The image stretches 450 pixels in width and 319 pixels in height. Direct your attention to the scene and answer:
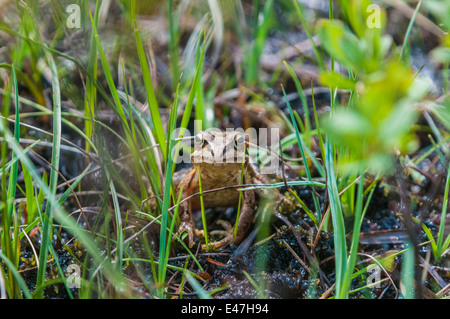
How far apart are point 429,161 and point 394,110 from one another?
5.71 ft

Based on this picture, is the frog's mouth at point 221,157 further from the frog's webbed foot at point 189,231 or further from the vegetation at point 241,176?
the frog's webbed foot at point 189,231

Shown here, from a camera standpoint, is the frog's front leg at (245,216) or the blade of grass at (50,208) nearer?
the blade of grass at (50,208)

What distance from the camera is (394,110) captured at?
74cm

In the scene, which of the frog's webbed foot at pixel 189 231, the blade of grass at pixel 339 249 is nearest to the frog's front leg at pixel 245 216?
the frog's webbed foot at pixel 189 231

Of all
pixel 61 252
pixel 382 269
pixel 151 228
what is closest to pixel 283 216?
pixel 382 269

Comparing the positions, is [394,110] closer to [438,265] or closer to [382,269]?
[382,269]

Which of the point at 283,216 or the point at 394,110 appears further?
the point at 283,216

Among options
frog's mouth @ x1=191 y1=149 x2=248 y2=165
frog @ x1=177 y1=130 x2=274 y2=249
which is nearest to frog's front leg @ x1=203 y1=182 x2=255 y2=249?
frog @ x1=177 y1=130 x2=274 y2=249

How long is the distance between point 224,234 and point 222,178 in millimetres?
273

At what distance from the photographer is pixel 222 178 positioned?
193 centimetres

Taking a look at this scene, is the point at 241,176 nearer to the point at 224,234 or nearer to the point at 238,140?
the point at 238,140

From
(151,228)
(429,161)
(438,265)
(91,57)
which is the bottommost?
(438,265)

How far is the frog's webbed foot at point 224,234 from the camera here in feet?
5.65
